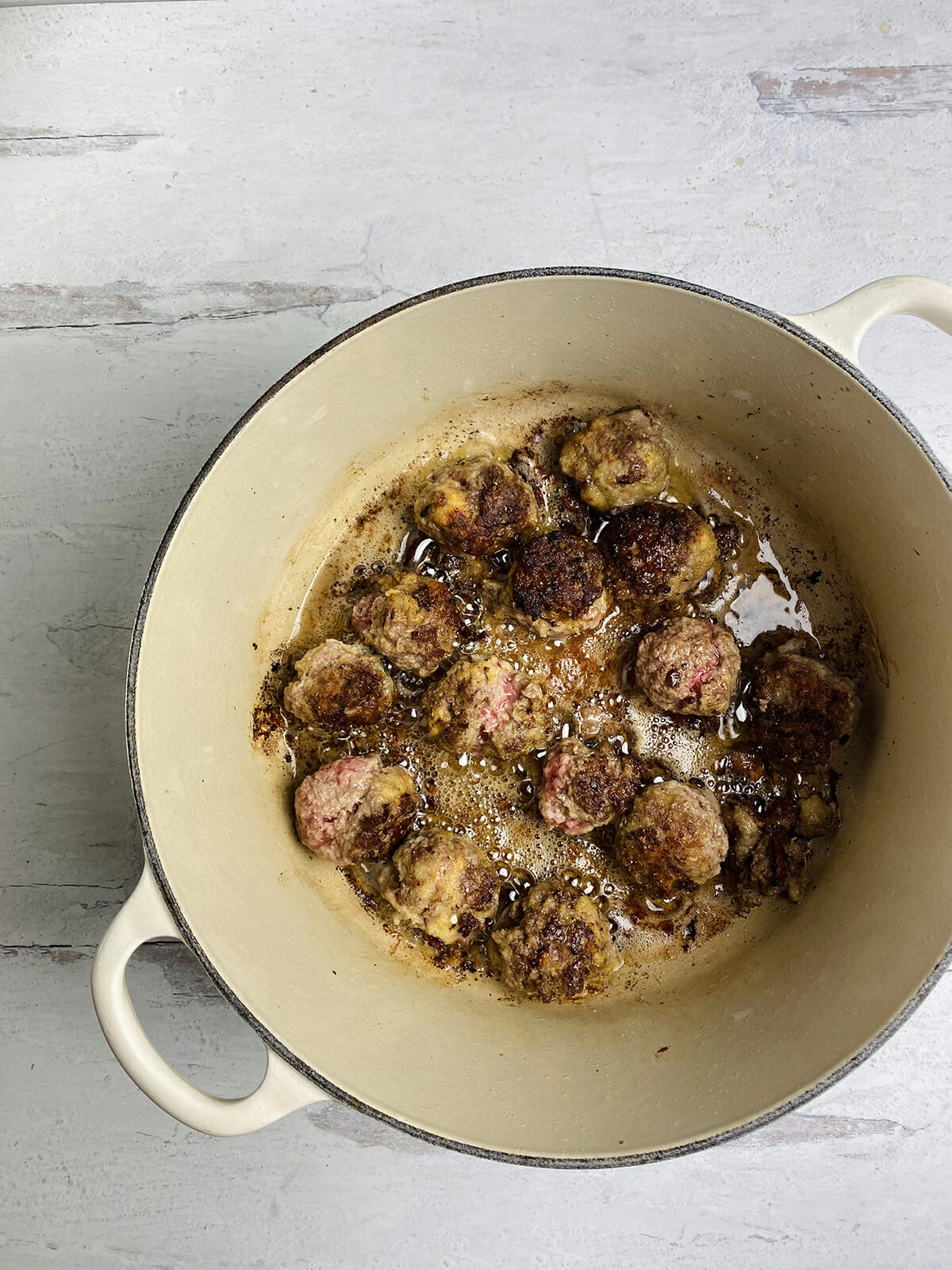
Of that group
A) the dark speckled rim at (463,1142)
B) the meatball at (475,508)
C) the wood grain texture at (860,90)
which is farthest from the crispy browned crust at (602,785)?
→ the wood grain texture at (860,90)

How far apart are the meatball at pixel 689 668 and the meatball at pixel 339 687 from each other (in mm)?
543

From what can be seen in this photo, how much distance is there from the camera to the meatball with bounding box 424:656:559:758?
5.96 feet

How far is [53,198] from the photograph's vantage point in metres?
1.95

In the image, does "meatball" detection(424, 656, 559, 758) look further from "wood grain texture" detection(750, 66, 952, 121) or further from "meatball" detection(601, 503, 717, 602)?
"wood grain texture" detection(750, 66, 952, 121)

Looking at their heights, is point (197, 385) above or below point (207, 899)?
above

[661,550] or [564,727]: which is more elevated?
[661,550]

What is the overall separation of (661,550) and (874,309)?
1.89 ft

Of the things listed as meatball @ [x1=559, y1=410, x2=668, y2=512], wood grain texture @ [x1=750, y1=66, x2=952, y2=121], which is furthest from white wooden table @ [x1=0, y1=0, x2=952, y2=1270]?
meatball @ [x1=559, y1=410, x2=668, y2=512]

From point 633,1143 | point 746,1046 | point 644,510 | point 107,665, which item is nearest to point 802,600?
point 644,510

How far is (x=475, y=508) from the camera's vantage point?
1839 millimetres

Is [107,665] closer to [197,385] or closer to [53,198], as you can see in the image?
[197,385]

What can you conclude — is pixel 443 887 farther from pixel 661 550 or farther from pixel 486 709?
pixel 661 550

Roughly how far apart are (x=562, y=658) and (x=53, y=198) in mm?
1475

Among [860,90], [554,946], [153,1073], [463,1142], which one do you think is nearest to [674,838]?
[554,946]
